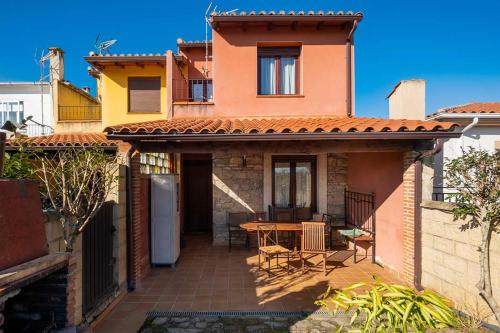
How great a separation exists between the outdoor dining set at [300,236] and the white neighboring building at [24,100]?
1440 centimetres

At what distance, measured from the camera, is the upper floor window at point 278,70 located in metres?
9.22

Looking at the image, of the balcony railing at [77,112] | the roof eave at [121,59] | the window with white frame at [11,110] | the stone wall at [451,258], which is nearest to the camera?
the stone wall at [451,258]

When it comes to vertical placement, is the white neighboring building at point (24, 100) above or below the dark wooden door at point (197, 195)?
above

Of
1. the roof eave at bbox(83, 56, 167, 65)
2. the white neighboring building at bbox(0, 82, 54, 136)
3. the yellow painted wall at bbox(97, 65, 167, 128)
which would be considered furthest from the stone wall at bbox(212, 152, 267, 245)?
the white neighboring building at bbox(0, 82, 54, 136)

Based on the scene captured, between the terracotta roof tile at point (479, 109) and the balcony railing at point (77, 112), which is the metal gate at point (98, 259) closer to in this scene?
the terracotta roof tile at point (479, 109)

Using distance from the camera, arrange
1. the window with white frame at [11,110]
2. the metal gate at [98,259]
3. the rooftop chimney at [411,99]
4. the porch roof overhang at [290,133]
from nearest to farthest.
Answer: the metal gate at [98,259], the porch roof overhang at [290,133], the rooftop chimney at [411,99], the window with white frame at [11,110]

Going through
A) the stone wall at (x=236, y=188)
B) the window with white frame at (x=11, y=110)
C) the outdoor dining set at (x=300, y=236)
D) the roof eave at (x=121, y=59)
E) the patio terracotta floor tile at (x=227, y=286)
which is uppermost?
the roof eave at (x=121, y=59)

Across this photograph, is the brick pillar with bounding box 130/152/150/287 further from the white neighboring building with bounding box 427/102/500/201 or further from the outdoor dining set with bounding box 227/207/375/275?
the white neighboring building with bounding box 427/102/500/201

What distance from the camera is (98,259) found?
456cm

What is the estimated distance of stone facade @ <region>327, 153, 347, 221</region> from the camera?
8945 millimetres

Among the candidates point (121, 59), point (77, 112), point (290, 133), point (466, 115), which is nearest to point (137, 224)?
point (290, 133)

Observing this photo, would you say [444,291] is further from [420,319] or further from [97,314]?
[97,314]

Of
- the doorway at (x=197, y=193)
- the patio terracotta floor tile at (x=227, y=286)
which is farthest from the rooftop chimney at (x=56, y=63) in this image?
the patio terracotta floor tile at (x=227, y=286)

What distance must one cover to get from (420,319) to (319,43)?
8485mm
